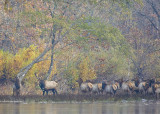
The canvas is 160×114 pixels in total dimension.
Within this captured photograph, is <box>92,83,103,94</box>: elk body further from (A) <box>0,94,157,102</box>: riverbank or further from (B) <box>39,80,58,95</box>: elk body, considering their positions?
(B) <box>39,80,58,95</box>: elk body

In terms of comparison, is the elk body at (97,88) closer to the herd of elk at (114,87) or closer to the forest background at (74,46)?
the herd of elk at (114,87)

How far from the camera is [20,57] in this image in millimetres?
32656

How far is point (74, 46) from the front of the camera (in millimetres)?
33250

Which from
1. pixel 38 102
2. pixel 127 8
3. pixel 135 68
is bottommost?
pixel 38 102

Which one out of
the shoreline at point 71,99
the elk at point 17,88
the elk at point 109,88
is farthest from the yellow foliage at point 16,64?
the elk at point 109,88

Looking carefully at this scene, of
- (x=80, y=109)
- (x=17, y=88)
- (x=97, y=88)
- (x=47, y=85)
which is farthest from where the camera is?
(x=97, y=88)

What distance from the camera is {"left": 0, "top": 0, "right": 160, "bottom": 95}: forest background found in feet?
96.7

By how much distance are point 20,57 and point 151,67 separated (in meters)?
12.1

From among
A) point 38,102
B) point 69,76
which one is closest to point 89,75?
point 69,76

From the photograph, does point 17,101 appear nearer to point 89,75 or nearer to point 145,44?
point 89,75

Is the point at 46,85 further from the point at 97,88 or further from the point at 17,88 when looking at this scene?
the point at 97,88

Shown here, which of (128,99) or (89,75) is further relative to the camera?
(89,75)

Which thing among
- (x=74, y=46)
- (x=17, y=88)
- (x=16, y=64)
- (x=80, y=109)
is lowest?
(x=80, y=109)

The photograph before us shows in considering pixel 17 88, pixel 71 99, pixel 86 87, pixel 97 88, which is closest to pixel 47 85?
pixel 17 88
